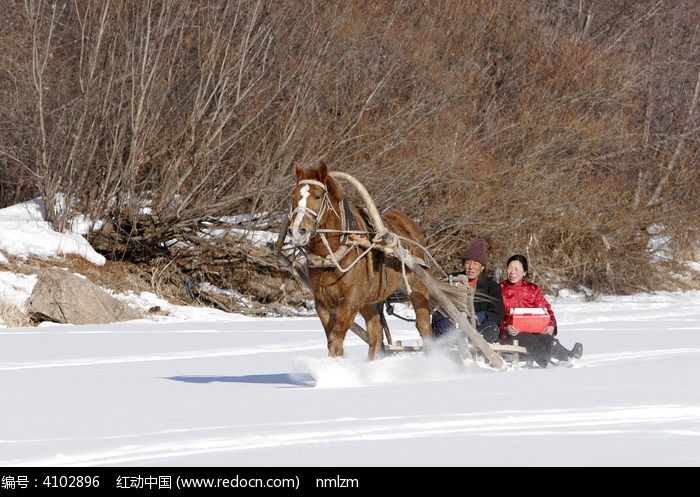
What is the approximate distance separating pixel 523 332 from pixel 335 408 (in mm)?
3272

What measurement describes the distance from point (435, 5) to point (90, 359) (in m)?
15.1

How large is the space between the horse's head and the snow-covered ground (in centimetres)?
101

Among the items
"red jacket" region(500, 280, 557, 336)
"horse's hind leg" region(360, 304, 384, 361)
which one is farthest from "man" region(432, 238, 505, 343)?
"horse's hind leg" region(360, 304, 384, 361)

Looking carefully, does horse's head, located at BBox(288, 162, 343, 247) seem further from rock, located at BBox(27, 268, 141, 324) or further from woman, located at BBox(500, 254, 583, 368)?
rock, located at BBox(27, 268, 141, 324)

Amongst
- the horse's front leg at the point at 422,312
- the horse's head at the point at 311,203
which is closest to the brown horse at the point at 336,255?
the horse's head at the point at 311,203

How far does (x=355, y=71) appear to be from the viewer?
72.2ft

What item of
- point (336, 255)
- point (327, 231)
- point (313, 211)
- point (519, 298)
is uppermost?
point (313, 211)

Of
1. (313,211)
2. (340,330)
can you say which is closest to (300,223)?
(313,211)

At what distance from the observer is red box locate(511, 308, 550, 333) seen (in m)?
10.1

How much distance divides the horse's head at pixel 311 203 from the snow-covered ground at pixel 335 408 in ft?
3.32

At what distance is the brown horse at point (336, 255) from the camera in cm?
874

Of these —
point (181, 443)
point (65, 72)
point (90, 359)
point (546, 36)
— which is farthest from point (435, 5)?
point (181, 443)

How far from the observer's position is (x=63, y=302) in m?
16.5

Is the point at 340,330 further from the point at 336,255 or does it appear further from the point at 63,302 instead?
the point at 63,302
